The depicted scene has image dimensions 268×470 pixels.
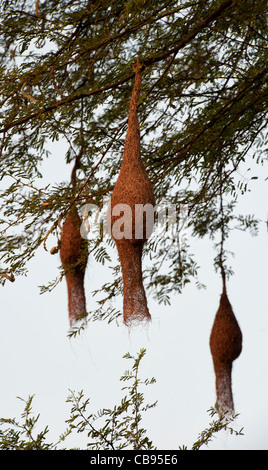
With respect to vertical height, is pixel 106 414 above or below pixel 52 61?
below

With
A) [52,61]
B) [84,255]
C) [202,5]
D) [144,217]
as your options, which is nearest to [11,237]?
[84,255]

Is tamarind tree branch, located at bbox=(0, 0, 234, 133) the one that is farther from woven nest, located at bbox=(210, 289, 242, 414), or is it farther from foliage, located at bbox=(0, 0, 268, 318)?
woven nest, located at bbox=(210, 289, 242, 414)

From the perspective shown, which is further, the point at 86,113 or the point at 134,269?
the point at 86,113

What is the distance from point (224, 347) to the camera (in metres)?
4.91

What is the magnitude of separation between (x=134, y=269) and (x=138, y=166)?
0.47 m

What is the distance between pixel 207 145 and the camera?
425 centimetres

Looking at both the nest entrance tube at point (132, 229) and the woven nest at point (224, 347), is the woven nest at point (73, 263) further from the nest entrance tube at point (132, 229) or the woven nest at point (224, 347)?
the nest entrance tube at point (132, 229)

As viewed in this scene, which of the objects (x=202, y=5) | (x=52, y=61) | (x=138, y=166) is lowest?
(x=138, y=166)

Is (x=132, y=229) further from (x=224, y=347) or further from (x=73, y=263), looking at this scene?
(x=224, y=347)

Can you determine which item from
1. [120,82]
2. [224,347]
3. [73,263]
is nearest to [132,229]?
[120,82]

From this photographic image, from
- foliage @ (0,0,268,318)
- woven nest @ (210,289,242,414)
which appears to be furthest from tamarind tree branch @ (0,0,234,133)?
woven nest @ (210,289,242,414)

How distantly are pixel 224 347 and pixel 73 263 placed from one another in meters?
1.40

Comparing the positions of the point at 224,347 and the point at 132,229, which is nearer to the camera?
the point at 132,229
